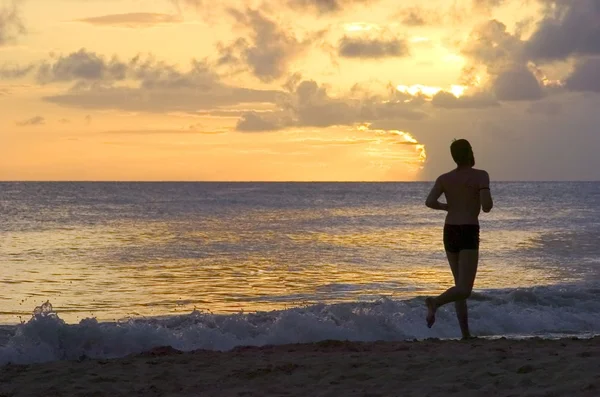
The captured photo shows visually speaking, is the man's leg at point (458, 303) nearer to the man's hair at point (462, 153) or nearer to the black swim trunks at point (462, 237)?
the black swim trunks at point (462, 237)

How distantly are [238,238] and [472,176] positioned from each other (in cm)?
2512

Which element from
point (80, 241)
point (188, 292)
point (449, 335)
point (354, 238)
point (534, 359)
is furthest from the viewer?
point (354, 238)

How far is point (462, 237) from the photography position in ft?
26.1

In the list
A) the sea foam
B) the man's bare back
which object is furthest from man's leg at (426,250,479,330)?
the sea foam

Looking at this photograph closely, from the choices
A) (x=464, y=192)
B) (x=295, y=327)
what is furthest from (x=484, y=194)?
(x=295, y=327)

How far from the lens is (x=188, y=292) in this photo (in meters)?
16.4

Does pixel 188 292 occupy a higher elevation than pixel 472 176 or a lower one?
lower

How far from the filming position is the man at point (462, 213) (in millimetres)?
7953

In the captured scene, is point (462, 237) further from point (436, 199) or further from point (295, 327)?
point (295, 327)

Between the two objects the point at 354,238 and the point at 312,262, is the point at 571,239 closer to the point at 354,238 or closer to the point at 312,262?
the point at 354,238

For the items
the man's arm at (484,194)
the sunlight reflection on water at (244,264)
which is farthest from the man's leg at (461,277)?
the sunlight reflection on water at (244,264)

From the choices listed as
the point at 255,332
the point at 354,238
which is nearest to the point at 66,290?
the point at 255,332

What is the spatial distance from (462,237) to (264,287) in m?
9.88

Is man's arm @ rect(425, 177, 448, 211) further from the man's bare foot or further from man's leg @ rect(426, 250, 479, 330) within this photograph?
the man's bare foot
